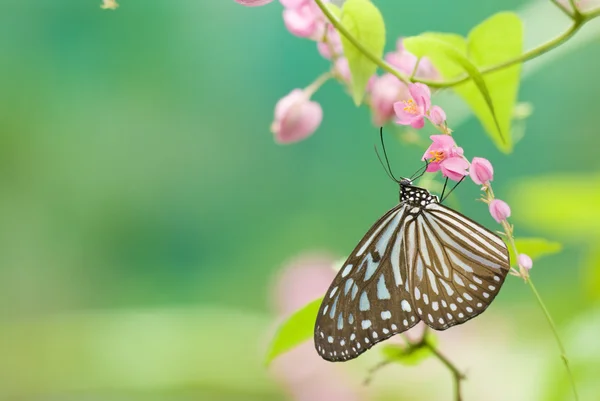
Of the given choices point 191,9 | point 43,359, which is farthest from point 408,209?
point 191,9

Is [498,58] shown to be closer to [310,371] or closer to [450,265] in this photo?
[450,265]

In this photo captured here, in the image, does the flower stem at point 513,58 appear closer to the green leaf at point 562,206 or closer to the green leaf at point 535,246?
the green leaf at point 535,246

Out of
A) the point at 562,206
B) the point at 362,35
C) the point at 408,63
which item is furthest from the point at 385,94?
the point at 562,206

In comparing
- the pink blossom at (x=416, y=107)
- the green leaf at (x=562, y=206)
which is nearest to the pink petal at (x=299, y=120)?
the pink blossom at (x=416, y=107)

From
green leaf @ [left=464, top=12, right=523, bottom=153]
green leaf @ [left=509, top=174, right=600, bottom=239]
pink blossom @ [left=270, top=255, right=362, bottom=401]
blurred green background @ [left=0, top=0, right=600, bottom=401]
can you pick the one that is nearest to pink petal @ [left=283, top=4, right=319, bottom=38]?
green leaf @ [left=464, top=12, right=523, bottom=153]

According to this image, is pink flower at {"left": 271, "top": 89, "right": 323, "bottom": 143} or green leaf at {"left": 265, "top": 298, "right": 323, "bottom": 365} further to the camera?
pink flower at {"left": 271, "top": 89, "right": 323, "bottom": 143}

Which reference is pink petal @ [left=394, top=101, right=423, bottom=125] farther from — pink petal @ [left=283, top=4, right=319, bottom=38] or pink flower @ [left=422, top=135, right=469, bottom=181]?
pink petal @ [left=283, top=4, right=319, bottom=38]
